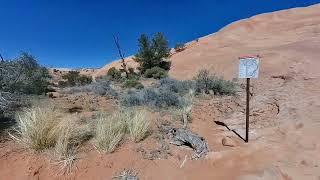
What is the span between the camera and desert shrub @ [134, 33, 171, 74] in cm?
2583

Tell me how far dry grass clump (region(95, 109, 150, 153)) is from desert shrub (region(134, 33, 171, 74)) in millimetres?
18230

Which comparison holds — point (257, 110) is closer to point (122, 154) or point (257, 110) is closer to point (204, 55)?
point (122, 154)

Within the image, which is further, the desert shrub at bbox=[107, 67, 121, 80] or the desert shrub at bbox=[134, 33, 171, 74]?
the desert shrub at bbox=[134, 33, 171, 74]

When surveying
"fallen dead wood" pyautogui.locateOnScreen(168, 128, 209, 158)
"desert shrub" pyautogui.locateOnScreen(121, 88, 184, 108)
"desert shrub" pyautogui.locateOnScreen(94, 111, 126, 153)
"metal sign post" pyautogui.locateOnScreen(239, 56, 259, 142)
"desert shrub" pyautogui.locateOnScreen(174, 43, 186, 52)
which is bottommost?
"fallen dead wood" pyautogui.locateOnScreen(168, 128, 209, 158)

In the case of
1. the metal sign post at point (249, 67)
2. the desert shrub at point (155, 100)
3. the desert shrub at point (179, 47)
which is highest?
the desert shrub at point (179, 47)

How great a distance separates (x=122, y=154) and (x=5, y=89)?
3647 mm

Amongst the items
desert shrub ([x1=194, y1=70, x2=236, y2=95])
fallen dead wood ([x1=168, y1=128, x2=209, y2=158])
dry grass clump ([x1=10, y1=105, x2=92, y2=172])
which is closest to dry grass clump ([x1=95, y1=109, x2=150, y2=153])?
dry grass clump ([x1=10, y1=105, x2=92, y2=172])

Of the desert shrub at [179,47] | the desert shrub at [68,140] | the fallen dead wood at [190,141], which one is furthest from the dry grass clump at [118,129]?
the desert shrub at [179,47]

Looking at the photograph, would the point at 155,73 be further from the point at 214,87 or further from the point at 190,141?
the point at 190,141

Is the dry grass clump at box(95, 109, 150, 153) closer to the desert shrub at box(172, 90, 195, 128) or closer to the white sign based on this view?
the desert shrub at box(172, 90, 195, 128)

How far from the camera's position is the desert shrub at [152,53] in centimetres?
2583

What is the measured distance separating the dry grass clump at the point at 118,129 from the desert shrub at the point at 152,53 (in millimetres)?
18230

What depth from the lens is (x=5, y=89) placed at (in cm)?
848

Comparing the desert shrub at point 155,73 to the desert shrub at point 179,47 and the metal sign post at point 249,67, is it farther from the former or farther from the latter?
the metal sign post at point 249,67
